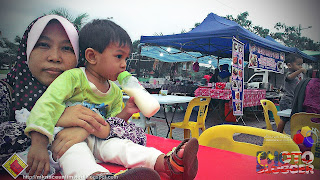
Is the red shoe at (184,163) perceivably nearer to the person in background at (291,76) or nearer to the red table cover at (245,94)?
the person in background at (291,76)

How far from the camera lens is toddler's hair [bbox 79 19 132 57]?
0.43 meters

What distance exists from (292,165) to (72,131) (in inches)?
24.4

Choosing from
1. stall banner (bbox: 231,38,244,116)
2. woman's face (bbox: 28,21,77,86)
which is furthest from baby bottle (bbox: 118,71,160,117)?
stall banner (bbox: 231,38,244,116)

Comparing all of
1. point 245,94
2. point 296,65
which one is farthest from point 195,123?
point 245,94

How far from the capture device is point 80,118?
1.38 feet

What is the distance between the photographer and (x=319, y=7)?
2.10 feet

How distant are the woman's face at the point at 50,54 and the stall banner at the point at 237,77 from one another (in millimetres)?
3191

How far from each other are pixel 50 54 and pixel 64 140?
0.18 m

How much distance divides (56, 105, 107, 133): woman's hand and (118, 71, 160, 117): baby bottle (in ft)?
0.32

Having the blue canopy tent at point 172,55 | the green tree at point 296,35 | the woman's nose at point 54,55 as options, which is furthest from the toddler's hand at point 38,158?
the blue canopy tent at point 172,55

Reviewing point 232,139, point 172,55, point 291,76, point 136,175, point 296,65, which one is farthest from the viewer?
point 172,55

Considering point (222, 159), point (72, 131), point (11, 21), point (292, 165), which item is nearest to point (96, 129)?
point (72, 131)

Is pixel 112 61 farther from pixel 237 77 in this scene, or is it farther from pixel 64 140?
pixel 237 77

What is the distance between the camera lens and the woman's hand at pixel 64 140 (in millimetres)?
403
